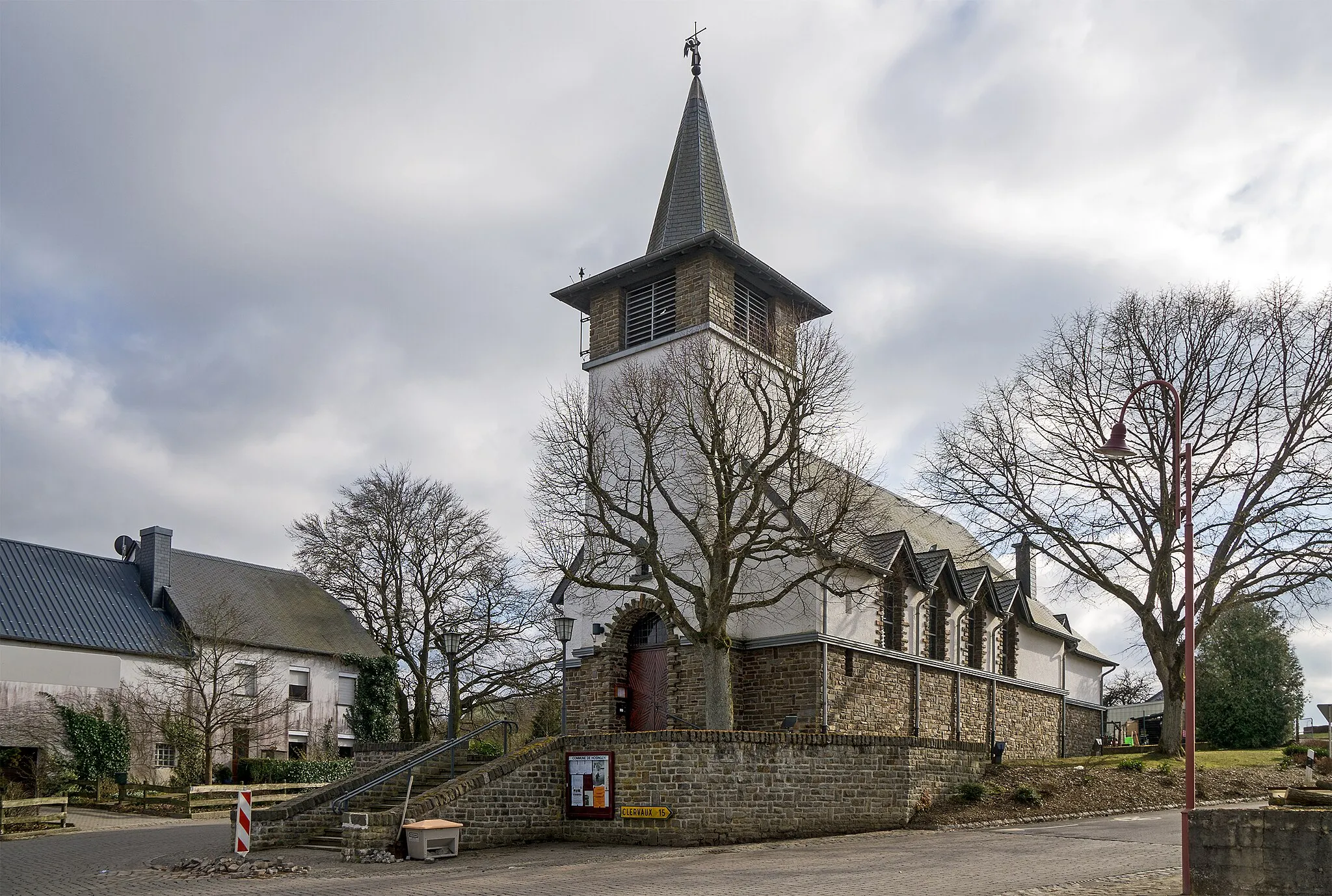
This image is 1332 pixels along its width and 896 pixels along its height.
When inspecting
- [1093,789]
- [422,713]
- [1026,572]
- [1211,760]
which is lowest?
[422,713]

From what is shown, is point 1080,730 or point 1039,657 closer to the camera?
point 1039,657

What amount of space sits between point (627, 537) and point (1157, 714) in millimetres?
45654

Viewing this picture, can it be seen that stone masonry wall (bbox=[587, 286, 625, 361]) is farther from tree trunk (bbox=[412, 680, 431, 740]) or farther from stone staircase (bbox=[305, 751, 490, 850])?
tree trunk (bbox=[412, 680, 431, 740])

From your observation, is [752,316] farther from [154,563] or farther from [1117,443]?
[154,563]

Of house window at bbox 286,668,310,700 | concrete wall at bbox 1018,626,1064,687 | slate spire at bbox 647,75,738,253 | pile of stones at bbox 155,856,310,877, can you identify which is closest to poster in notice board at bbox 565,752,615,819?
pile of stones at bbox 155,856,310,877

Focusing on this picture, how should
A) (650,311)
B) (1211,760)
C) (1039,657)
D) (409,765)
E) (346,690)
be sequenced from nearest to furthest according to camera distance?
(409,765)
(1211,760)
(650,311)
(1039,657)
(346,690)

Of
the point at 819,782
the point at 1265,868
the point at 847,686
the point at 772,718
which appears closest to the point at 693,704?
the point at 772,718

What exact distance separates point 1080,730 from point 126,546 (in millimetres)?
37073

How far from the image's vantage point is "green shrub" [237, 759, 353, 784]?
36.4m

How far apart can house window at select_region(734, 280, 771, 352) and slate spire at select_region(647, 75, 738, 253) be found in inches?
65.3

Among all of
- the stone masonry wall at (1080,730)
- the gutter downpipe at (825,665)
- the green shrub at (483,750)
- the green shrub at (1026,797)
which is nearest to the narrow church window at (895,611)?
the gutter downpipe at (825,665)

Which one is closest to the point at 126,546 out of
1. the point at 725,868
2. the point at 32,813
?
the point at 32,813

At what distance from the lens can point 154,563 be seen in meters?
41.1

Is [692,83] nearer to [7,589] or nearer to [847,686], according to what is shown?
[847,686]
